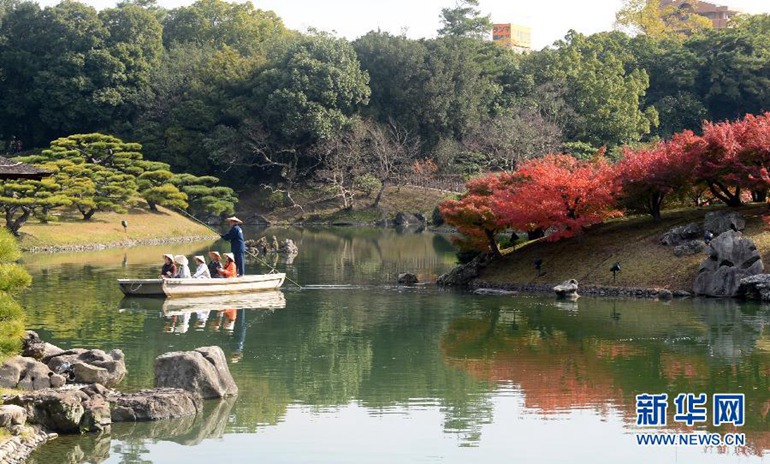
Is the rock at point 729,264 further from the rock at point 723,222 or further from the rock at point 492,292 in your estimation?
the rock at point 492,292

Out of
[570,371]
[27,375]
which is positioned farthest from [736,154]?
[27,375]

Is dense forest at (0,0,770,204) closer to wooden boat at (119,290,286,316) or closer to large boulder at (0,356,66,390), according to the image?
wooden boat at (119,290,286,316)

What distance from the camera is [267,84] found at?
67.1m

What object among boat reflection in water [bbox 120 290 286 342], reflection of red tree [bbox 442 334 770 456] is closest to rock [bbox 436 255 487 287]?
boat reflection in water [bbox 120 290 286 342]

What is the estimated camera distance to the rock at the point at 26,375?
15.5m

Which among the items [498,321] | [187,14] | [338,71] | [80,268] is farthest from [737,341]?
[187,14]

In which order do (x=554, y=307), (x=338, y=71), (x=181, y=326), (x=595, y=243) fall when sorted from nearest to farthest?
(x=181, y=326)
(x=554, y=307)
(x=595, y=243)
(x=338, y=71)

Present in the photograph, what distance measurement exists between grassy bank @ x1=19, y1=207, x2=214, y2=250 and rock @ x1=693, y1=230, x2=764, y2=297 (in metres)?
28.2

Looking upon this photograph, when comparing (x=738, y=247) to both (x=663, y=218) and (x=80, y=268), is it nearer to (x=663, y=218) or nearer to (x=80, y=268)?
(x=663, y=218)

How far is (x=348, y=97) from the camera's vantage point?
6625 cm

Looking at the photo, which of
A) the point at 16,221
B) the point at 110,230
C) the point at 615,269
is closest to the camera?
the point at 615,269

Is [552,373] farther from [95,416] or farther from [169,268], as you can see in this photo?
[169,268]

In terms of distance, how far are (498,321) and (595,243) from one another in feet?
25.4

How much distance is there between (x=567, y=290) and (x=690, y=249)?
3.83 meters
